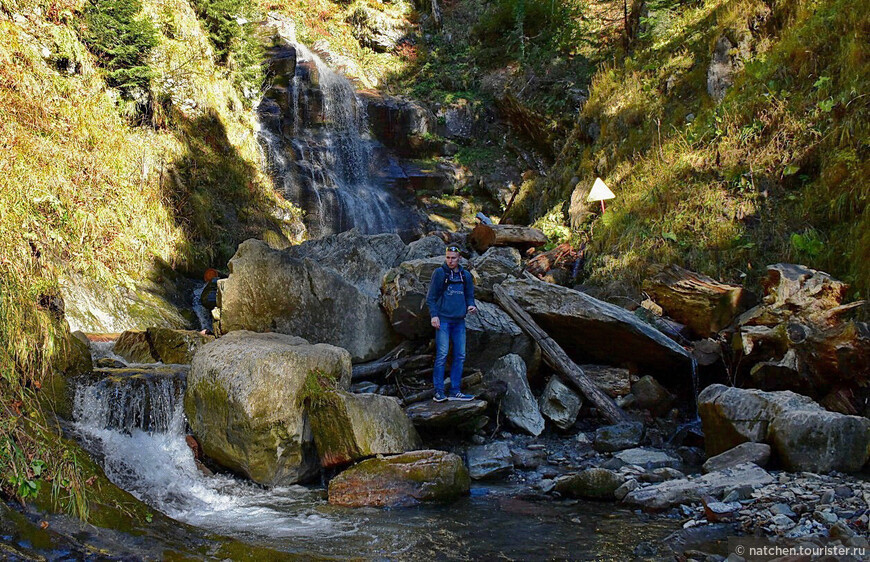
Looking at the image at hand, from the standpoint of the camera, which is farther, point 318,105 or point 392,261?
point 318,105

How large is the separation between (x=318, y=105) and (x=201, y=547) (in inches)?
769

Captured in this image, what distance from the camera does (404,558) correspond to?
401 centimetres

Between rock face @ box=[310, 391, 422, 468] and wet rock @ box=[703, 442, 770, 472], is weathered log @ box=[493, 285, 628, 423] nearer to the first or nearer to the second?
wet rock @ box=[703, 442, 770, 472]

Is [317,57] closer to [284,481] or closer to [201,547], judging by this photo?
[284,481]

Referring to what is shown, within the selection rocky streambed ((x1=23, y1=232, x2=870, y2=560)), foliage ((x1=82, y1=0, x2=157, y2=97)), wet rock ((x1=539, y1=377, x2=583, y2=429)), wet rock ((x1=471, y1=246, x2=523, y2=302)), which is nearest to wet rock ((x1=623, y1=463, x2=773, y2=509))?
rocky streambed ((x1=23, y1=232, x2=870, y2=560))

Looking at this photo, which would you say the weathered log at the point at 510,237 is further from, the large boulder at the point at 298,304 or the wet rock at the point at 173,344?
the wet rock at the point at 173,344

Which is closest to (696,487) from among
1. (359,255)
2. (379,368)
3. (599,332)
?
(599,332)

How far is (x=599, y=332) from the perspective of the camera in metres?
7.59

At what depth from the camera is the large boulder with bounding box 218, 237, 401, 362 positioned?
313 inches

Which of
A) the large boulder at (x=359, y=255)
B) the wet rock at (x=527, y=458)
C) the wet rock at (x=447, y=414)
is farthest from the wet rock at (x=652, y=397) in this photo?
the large boulder at (x=359, y=255)

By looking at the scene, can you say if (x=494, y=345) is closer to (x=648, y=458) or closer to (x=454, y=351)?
(x=454, y=351)

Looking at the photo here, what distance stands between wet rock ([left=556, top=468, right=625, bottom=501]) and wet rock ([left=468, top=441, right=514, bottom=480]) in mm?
892

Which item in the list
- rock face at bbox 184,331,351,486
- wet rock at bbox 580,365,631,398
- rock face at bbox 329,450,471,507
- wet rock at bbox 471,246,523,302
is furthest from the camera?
wet rock at bbox 471,246,523,302

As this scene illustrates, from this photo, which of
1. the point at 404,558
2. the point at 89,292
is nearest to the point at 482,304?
the point at 404,558
